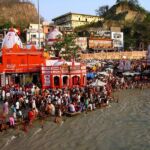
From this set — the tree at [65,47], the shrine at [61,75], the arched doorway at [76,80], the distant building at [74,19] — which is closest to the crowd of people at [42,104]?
the shrine at [61,75]

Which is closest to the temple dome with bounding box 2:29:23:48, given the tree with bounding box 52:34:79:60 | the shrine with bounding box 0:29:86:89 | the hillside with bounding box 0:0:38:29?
the shrine with bounding box 0:29:86:89

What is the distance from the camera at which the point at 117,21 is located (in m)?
107

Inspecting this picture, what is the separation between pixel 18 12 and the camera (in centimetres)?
10869

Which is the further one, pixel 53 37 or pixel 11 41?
pixel 53 37

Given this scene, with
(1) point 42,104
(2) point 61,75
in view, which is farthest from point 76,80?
(1) point 42,104

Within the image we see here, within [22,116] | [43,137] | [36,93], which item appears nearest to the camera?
[43,137]

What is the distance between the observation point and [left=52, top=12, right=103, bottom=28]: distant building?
110250 mm

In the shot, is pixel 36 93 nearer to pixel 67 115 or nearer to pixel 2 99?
pixel 2 99

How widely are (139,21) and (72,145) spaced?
3763 inches

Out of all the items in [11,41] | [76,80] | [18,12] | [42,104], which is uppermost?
[18,12]

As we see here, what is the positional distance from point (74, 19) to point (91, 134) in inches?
A: 3633

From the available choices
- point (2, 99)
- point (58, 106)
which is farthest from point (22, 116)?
point (2, 99)

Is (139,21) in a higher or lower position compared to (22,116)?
higher

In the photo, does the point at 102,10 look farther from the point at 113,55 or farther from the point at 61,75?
the point at 61,75
